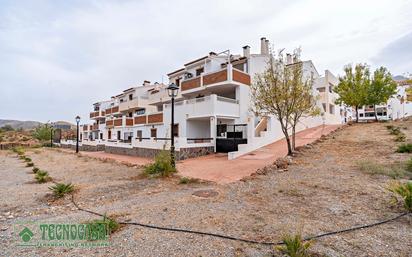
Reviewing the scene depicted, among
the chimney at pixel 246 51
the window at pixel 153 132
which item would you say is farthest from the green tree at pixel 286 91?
the window at pixel 153 132

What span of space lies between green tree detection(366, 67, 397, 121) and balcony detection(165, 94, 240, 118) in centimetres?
1783

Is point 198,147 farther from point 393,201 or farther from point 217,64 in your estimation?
point 393,201

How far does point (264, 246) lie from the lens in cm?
321

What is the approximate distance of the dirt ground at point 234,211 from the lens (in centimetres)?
321

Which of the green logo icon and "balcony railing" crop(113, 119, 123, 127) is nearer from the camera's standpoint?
the green logo icon

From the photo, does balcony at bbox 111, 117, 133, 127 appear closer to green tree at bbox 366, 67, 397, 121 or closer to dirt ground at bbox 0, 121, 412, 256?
dirt ground at bbox 0, 121, 412, 256

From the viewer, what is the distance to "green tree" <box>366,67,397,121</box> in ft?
76.3

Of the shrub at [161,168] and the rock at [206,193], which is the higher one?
the shrub at [161,168]

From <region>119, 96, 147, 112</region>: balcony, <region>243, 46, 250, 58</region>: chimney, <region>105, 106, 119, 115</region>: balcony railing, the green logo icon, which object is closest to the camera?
the green logo icon

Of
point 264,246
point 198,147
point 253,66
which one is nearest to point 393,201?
point 264,246

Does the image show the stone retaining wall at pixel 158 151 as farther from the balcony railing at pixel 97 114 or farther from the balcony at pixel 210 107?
the balcony railing at pixel 97 114

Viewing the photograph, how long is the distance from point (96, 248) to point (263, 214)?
334 centimetres

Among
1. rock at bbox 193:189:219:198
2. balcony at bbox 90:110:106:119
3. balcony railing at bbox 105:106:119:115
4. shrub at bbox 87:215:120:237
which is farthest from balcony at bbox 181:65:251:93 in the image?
balcony at bbox 90:110:106:119

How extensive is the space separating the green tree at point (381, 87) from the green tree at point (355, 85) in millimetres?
596
